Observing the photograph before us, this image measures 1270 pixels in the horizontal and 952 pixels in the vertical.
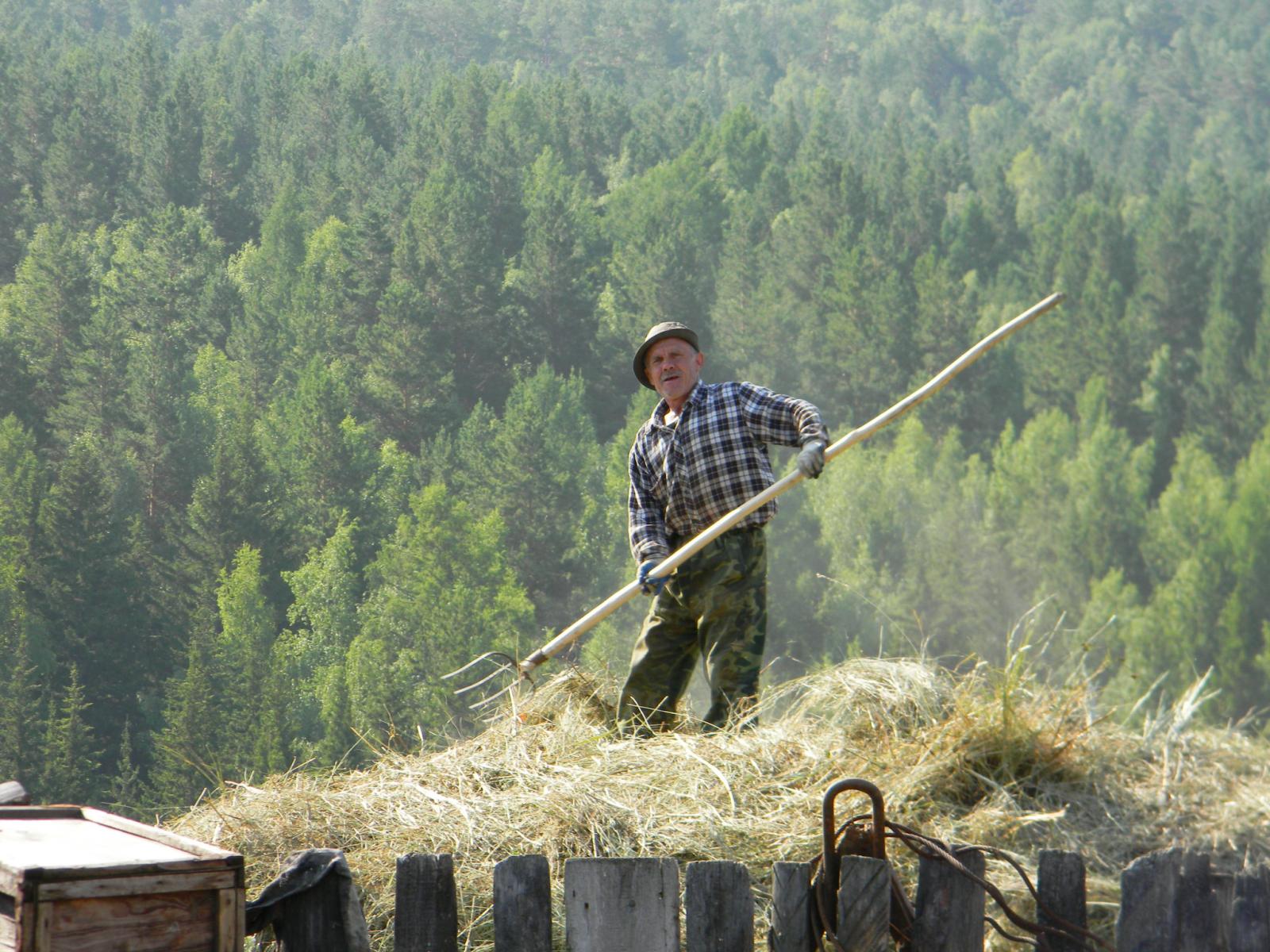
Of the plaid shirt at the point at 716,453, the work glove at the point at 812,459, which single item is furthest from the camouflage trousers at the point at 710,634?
the work glove at the point at 812,459

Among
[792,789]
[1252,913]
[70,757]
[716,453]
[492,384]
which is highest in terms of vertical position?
[492,384]

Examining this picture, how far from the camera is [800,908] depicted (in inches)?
107

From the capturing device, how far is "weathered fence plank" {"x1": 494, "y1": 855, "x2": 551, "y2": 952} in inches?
107


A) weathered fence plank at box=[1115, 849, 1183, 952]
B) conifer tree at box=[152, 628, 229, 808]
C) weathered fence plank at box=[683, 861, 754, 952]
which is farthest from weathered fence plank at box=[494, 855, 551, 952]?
conifer tree at box=[152, 628, 229, 808]

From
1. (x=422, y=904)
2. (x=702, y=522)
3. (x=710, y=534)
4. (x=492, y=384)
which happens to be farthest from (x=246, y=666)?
(x=422, y=904)

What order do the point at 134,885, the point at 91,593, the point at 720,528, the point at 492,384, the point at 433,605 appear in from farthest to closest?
the point at 492,384, the point at 433,605, the point at 91,593, the point at 720,528, the point at 134,885

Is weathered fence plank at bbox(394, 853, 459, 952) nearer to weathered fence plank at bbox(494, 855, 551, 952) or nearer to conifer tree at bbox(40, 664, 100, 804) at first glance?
weathered fence plank at bbox(494, 855, 551, 952)

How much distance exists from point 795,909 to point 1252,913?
31.1 inches

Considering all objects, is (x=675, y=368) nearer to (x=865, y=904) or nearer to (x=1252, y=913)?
(x=865, y=904)

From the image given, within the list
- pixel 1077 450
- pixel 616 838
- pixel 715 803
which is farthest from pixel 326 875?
pixel 1077 450

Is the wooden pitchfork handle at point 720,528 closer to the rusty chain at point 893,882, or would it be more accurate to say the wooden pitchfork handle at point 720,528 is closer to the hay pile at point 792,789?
the hay pile at point 792,789

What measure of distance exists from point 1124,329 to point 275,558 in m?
32.3

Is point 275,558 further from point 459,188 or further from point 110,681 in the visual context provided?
point 459,188

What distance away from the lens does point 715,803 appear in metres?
3.79
